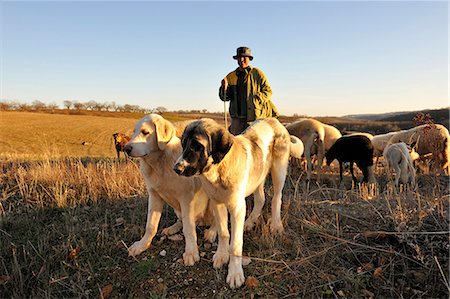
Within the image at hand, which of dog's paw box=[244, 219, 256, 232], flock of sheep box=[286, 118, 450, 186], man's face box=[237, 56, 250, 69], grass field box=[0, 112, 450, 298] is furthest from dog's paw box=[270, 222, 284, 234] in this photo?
flock of sheep box=[286, 118, 450, 186]

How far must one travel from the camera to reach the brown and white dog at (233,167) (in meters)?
2.72

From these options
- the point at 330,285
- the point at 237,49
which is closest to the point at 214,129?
the point at 330,285

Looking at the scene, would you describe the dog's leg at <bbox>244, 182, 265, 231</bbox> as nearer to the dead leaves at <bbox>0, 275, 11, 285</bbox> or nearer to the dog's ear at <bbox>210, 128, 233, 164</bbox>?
the dog's ear at <bbox>210, 128, 233, 164</bbox>

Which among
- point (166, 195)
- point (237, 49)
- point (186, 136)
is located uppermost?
point (237, 49)

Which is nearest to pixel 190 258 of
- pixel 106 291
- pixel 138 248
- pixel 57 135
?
pixel 138 248

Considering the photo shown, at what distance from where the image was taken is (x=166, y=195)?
3551mm

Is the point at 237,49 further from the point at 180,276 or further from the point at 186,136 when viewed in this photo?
the point at 180,276

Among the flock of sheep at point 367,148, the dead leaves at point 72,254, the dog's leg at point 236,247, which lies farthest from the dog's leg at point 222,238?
the flock of sheep at point 367,148

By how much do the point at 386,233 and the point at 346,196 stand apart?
1636 mm

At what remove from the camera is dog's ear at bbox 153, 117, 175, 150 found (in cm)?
338

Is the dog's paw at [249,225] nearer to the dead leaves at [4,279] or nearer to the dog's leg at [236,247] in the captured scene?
the dog's leg at [236,247]

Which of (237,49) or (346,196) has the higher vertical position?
(237,49)

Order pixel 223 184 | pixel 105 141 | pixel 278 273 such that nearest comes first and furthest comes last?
pixel 223 184, pixel 278 273, pixel 105 141

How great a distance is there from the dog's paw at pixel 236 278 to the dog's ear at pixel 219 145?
1.36 meters
